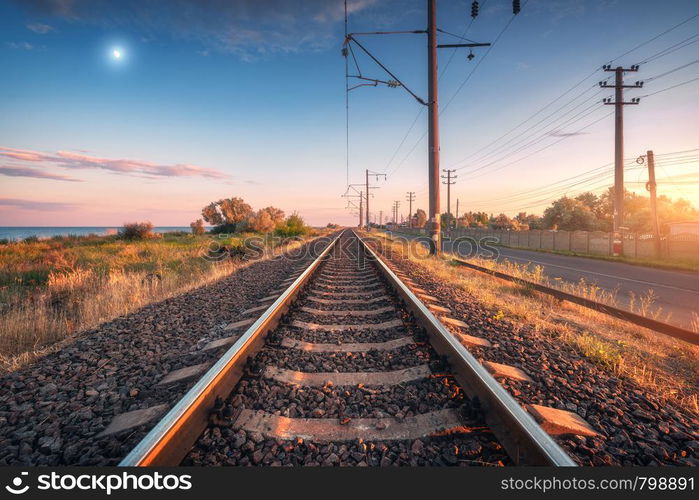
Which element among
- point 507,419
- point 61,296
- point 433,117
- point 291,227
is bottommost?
point 61,296

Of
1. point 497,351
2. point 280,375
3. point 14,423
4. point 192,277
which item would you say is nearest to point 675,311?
point 497,351

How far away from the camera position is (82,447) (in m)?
1.81

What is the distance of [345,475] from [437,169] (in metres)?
12.7

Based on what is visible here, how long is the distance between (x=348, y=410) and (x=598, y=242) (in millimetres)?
28374

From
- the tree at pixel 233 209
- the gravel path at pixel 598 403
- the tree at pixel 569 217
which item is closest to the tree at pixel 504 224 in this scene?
the tree at pixel 569 217

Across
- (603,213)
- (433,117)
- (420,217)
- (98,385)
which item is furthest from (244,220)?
(420,217)

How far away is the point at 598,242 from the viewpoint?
23.2m

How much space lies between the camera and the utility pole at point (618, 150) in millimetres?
20656

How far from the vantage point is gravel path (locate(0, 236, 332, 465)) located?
183 centimetres

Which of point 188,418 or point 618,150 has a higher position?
point 618,150

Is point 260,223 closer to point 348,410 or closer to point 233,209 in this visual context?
point 233,209

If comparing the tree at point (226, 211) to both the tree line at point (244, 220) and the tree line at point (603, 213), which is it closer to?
the tree line at point (244, 220)

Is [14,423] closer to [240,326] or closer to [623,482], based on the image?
[240,326]

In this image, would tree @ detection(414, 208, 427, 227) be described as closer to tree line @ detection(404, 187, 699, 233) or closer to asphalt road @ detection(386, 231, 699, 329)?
tree line @ detection(404, 187, 699, 233)
